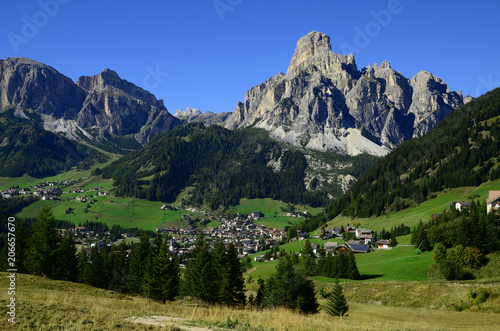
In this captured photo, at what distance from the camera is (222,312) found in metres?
31.6

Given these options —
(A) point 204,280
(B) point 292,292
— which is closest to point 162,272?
(A) point 204,280

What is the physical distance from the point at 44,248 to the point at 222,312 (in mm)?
42495

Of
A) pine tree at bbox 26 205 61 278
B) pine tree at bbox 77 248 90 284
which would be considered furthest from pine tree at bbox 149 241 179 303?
pine tree at bbox 77 248 90 284

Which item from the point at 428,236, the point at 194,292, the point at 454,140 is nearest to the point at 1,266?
the point at 194,292

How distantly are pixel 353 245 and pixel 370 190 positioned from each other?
240 ft

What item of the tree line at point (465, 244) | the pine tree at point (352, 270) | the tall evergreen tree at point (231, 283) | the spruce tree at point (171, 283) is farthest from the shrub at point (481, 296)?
the spruce tree at point (171, 283)

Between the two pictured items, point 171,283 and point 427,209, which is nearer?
point 171,283

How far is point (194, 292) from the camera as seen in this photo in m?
53.5

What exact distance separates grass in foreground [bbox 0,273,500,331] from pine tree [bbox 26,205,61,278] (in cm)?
1041

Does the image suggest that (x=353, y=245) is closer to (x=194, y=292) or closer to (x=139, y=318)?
(x=194, y=292)

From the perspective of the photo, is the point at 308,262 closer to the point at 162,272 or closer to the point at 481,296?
the point at 481,296

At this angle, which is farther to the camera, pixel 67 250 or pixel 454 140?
pixel 454 140

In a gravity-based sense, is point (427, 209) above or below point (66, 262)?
above

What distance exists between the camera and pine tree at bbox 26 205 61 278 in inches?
2355
